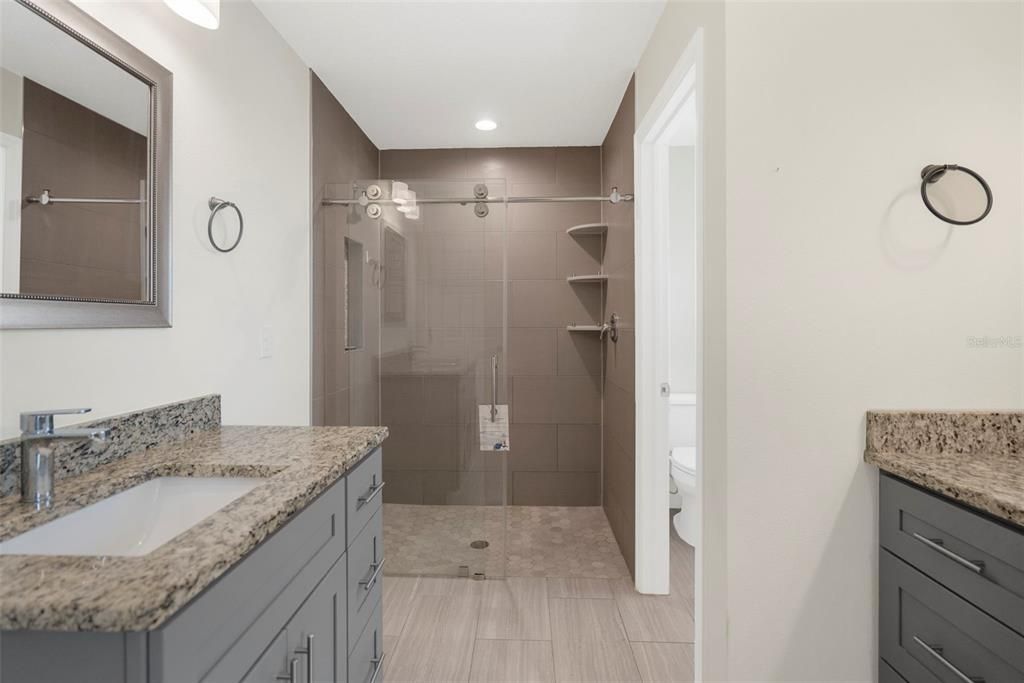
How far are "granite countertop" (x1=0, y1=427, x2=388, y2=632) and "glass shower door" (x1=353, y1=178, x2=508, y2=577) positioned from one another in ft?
3.67

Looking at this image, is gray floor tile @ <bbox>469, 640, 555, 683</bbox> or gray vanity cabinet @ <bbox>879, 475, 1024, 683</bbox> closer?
gray vanity cabinet @ <bbox>879, 475, 1024, 683</bbox>

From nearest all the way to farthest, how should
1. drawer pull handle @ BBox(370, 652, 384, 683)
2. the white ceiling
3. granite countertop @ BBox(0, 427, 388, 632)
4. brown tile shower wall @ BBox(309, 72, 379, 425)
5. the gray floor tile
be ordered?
1. granite countertop @ BBox(0, 427, 388, 632)
2. drawer pull handle @ BBox(370, 652, 384, 683)
3. the gray floor tile
4. the white ceiling
5. brown tile shower wall @ BBox(309, 72, 379, 425)

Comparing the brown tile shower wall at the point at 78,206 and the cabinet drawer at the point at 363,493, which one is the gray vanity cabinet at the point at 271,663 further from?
the brown tile shower wall at the point at 78,206

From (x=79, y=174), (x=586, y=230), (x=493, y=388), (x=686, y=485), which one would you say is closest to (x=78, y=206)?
(x=79, y=174)

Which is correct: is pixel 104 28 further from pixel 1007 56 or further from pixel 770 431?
pixel 1007 56

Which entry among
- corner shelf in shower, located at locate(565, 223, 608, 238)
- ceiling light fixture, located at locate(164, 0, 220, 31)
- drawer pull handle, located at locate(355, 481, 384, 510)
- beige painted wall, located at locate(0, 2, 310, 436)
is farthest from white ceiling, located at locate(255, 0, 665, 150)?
drawer pull handle, located at locate(355, 481, 384, 510)

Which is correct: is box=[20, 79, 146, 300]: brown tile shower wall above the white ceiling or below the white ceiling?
below

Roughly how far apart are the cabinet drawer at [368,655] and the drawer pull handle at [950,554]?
4.63 feet

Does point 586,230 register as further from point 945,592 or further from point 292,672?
point 292,672

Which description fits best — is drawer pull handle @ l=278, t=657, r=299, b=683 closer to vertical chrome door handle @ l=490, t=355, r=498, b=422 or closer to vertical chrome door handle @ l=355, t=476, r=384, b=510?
vertical chrome door handle @ l=355, t=476, r=384, b=510

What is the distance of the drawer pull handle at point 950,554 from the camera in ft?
3.52

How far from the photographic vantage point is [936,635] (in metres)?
1.20

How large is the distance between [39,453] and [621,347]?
241 centimetres

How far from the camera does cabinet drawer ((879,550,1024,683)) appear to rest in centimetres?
102
